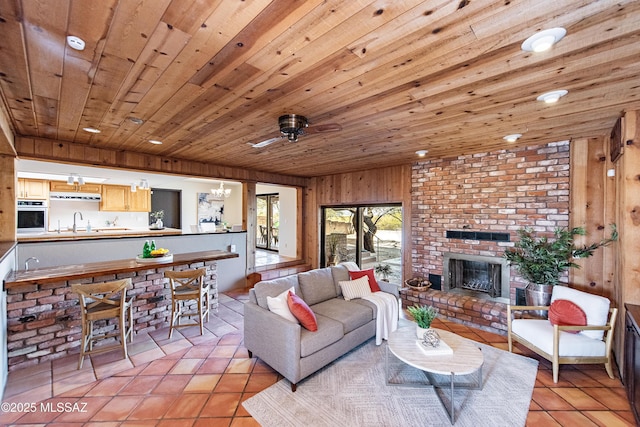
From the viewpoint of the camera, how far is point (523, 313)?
3598 millimetres

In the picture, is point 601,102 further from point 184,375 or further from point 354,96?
point 184,375

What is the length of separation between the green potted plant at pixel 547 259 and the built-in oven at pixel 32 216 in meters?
9.11

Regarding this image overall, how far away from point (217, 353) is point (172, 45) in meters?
2.96

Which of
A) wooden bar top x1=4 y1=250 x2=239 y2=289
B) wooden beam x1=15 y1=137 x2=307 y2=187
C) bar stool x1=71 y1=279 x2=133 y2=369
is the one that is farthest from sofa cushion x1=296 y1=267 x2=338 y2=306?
wooden beam x1=15 y1=137 x2=307 y2=187

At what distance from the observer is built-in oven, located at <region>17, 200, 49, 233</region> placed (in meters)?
5.83

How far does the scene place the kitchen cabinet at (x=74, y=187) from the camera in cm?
639

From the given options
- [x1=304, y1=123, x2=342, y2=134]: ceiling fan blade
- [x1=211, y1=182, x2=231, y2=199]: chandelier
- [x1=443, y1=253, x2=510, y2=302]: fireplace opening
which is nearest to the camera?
[x1=304, y1=123, x2=342, y2=134]: ceiling fan blade

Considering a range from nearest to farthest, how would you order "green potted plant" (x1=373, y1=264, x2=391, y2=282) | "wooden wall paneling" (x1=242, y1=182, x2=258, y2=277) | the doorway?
1. "green potted plant" (x1=373, y1=264, x2=391, y2=282)
2. "wooden wall paneling" (x1=242, y1=182, x2=258, y2=277)
3. the doorway

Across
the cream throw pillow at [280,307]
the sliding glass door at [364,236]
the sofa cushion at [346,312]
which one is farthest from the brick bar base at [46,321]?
the sliding glass door at [364,236]

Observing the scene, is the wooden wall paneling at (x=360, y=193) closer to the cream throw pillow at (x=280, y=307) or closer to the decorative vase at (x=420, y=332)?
the decorative vase at (x=420, y=332)

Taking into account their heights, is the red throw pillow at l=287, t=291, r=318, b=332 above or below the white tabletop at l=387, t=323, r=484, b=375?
above

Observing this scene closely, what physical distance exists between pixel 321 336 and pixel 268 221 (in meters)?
6.85

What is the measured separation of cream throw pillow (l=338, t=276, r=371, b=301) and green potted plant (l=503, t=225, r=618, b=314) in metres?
1.97

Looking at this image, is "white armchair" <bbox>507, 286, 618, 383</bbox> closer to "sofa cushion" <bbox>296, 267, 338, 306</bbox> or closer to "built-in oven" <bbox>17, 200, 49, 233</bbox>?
"sofa cushion" <bbox>296, 267, 338, 306</bbox>
